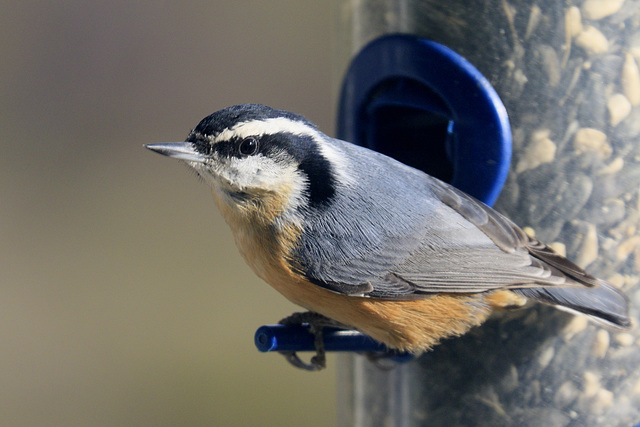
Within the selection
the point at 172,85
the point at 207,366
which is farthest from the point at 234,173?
the point at 172,85

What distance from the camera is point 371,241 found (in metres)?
2.51

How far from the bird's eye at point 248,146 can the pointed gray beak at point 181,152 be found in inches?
4.7

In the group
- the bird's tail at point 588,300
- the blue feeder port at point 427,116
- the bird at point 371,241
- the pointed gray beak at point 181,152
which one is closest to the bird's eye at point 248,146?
the bird at point 371,241

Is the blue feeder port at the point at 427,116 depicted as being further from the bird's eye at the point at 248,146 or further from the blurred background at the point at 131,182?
the blurred background at the point at 131,182

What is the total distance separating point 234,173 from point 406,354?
89 centimetres

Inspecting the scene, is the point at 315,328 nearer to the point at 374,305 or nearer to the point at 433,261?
the point at 374,305

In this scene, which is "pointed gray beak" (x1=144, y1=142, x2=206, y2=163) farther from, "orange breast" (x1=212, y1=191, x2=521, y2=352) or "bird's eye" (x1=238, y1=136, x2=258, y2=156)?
"orange breast" (x1=212, y1=191, x2=521, y2=352)

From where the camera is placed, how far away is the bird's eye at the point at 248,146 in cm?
246

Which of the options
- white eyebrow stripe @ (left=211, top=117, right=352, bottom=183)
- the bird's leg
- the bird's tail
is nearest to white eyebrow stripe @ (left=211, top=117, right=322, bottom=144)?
white eyebrow stripe @ (left=211, top=117, right=352, bottom=183)

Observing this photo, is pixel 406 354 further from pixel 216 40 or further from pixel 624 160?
pixel 216 40

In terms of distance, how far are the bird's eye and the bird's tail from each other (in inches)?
37.7

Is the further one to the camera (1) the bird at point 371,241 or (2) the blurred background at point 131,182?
(2) the blurred background at point 131,182

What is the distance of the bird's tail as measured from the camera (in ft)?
8.35

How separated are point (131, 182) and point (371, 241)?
575 cm
